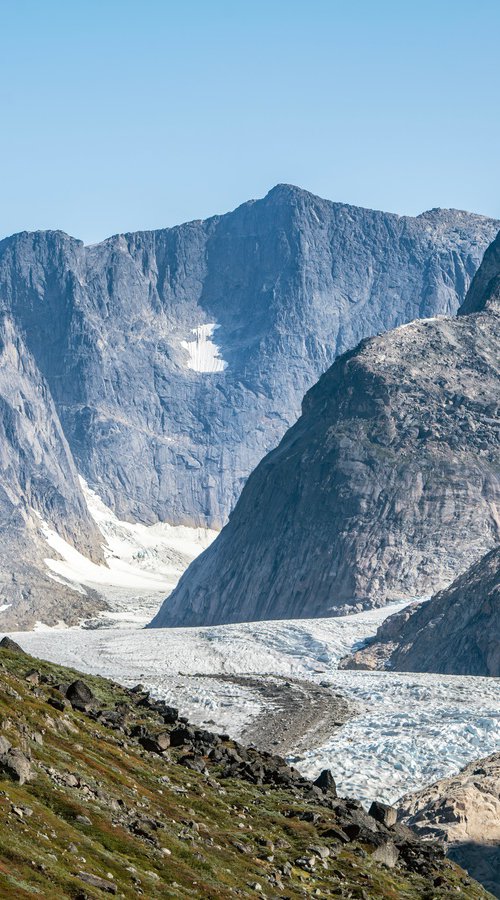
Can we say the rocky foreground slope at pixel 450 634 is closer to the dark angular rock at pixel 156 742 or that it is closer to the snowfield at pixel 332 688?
the snowfield at pixel 332 688

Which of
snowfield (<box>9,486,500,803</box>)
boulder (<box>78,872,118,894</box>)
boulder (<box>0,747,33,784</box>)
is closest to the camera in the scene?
boulder (<box>78,872,118,894</box>)

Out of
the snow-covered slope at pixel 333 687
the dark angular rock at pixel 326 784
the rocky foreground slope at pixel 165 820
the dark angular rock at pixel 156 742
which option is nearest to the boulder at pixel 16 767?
the rocky foreground slope at pixel 165 820

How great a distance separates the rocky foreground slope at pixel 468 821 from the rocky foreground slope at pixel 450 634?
65.1 m

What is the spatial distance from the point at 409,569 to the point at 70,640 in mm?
41472

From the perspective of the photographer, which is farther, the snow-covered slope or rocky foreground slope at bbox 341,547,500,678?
rocky foreground slope at bbox 341,547,500,678

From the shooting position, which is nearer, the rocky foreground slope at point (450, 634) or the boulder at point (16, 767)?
the boulder at point (16, 767)

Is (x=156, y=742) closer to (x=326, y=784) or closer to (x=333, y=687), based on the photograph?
(x=326, y=784)

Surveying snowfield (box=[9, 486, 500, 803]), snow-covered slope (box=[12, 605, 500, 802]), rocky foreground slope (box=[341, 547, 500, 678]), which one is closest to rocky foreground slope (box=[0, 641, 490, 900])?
snowfield (box=[9, 486, 500, 803])

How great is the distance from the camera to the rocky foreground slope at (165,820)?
1176 inches

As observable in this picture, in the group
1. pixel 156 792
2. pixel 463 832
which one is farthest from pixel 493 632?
pixel 156 792

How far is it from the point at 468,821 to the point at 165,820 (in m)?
22.1

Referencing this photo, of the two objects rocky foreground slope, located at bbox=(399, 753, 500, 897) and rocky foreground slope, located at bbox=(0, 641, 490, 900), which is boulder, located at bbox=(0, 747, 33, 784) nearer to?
rocky foreground slope, located at bbox=(0, 641, 490, 900)

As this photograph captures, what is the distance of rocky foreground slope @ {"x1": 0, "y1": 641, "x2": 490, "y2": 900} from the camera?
29875 millimetres

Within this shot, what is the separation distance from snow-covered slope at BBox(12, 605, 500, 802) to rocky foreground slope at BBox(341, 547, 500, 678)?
4172mm
